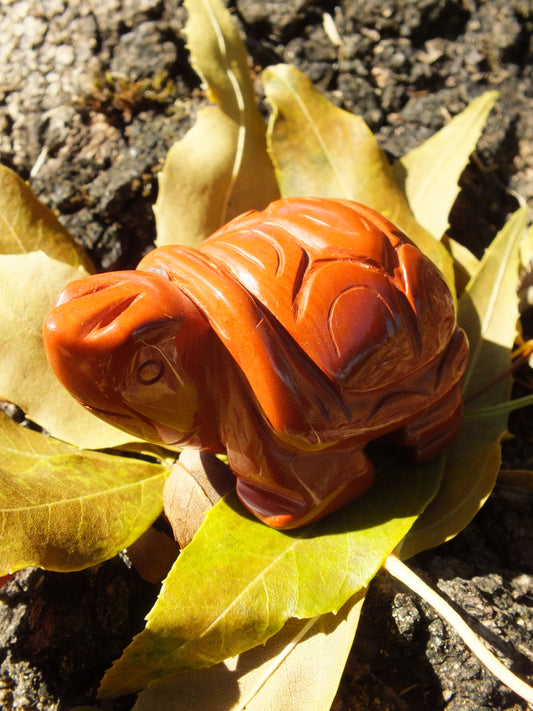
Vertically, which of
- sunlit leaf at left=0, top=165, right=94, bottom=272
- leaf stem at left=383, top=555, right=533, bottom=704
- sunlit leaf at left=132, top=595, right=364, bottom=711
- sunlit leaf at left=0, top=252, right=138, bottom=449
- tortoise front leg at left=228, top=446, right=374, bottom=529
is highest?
sunlit leaf at left=0, top=165, right=94, bottom=272

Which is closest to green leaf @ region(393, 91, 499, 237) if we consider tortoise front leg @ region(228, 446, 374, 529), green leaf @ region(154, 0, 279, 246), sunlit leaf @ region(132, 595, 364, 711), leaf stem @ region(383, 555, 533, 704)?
green leaf @ region(154, 0, 279, 246)

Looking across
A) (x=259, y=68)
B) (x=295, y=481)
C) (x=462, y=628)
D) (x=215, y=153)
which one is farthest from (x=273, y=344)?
(x=259, y=68)

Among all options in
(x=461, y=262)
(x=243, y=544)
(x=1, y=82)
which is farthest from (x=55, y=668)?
(x=1, y=82)

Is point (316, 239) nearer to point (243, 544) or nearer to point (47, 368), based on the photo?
point (243, 544)

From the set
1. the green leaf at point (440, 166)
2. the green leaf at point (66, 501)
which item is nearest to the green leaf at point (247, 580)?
the green leaf at point (66, 501)

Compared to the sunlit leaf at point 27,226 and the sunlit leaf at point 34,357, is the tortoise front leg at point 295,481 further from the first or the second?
the sunlit leaf at point 27,226

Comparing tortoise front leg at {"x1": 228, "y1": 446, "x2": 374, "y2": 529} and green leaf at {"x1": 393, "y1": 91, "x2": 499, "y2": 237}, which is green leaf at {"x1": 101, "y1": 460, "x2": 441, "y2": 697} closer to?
tortoise front leg at {"x1": 228, "y1": 446, "x2": 374, "y2": 529}
